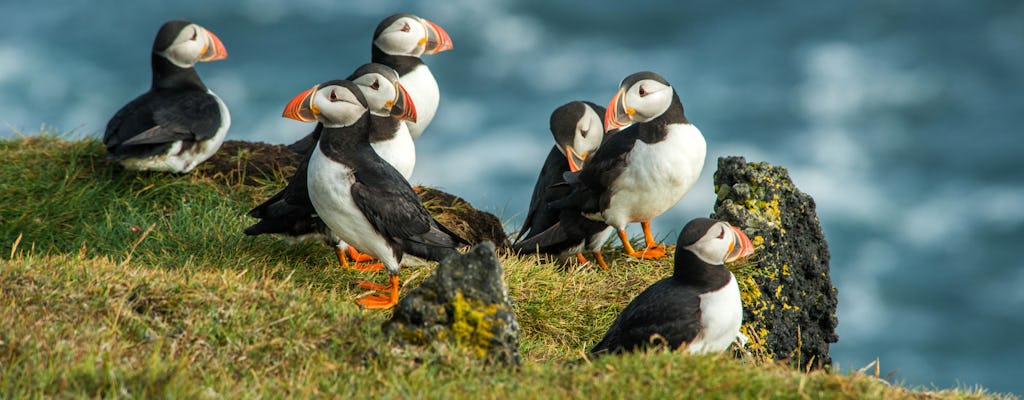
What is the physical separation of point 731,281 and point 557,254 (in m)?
2.59

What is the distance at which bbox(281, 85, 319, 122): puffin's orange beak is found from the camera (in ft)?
21.1

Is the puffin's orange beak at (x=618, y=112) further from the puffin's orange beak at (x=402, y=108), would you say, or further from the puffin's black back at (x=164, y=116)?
the puffin's black back at (x=164, y=116)

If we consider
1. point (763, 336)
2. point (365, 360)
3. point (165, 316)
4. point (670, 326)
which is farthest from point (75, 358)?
point (763, 336)

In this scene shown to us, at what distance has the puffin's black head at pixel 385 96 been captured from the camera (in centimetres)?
722

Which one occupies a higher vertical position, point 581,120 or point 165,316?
point 581,120

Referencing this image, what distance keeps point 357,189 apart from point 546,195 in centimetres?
241

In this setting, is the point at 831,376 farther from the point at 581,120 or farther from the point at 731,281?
the point at 581,120

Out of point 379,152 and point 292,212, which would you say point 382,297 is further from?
point 379,152

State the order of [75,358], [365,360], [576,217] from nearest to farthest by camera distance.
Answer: [75,358]
[365,360]
[576,217]

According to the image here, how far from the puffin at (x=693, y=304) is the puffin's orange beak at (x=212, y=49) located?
5.32 meters

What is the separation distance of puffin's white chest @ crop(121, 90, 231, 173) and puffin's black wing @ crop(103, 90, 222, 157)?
0.22ft

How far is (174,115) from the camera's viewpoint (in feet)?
29.4

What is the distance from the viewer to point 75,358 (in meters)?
4.66

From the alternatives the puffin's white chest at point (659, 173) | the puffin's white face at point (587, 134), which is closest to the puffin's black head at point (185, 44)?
the puffin's white face at point (587, 134)
